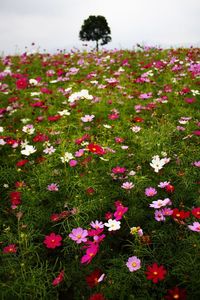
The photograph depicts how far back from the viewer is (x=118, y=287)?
6.06 ft

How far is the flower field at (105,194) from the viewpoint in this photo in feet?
6.23

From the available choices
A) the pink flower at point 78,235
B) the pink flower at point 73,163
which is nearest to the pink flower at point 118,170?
the pink flower at point 73,163

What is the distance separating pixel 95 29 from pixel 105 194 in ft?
86.8

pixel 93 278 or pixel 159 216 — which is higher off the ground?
pixel 159 216

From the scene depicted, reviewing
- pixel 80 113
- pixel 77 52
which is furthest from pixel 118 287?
pixel 77 52

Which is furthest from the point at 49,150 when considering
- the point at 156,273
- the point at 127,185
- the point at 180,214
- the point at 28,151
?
the point at 156,273

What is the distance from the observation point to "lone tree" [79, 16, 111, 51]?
26594 mm

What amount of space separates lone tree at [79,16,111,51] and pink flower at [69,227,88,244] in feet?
85.4

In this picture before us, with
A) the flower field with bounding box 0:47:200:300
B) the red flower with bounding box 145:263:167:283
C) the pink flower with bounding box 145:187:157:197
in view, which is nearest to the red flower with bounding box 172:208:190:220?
the flower field with bounding box 0:47:200:300

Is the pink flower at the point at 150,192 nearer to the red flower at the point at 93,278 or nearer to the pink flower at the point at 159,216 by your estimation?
the pink flower at the point at 159,216

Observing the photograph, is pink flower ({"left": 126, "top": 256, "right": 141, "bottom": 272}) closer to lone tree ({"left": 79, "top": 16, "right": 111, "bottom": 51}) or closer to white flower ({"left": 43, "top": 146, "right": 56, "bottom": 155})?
white flower ({"left": 43, "top": 146, "right": 56, "bottom": 155})

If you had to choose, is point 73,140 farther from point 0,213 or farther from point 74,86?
point 74,86

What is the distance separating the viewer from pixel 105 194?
261cm

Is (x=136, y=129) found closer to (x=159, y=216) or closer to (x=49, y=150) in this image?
(x=49, y=150)
